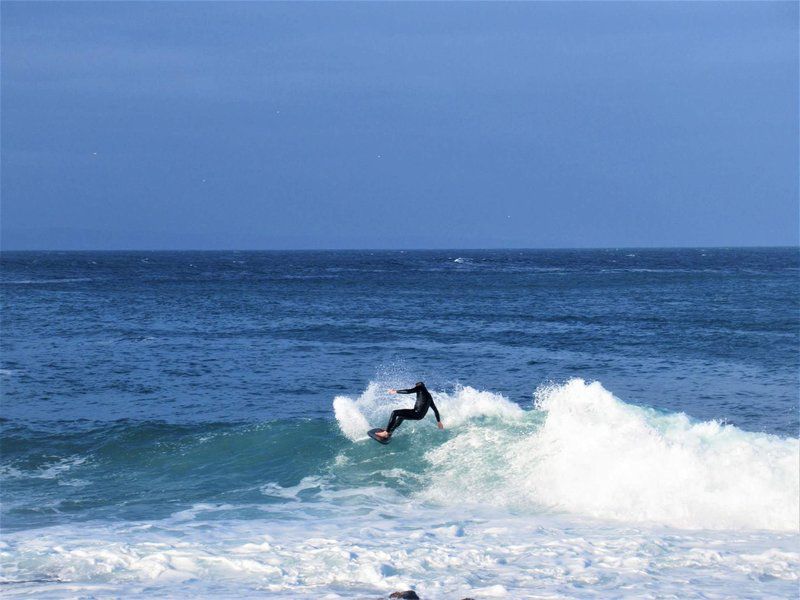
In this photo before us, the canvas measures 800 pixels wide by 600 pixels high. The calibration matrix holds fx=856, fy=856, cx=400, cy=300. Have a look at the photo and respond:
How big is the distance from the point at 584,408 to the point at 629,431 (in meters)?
1.64

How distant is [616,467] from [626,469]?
8.8 inches

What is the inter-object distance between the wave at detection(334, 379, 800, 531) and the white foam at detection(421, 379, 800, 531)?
0.02m

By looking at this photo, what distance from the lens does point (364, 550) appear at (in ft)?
45.0

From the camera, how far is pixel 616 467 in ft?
56.4

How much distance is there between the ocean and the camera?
1297cm

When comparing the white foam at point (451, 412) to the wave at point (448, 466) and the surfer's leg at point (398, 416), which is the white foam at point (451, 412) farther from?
the surfer's leg at point (398, 416)

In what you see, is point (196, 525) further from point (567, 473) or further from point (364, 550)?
point (567, 473)

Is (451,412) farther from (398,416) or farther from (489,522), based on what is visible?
(489,522)

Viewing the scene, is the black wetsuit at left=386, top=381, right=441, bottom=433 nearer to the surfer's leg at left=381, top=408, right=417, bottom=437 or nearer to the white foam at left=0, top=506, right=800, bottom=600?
the surfer's leg at left=381, top=408, right=417, bottom=437

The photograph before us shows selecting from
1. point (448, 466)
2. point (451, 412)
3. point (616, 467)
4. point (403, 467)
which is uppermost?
point (451, 412)

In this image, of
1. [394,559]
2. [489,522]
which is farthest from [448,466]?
[394,559]

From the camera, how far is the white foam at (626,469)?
52.2 ft

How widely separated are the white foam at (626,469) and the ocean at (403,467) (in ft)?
0.17

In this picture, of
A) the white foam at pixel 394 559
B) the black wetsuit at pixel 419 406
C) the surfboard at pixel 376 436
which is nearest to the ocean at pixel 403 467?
the white foam at pixel 394 559
